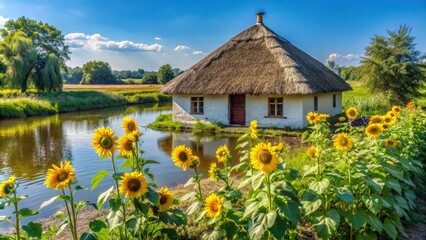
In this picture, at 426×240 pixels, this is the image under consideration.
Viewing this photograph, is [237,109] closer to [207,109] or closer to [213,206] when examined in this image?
[207,109]

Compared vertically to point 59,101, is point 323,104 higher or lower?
lower

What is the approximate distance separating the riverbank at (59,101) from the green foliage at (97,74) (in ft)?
102

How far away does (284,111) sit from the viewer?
1546cm

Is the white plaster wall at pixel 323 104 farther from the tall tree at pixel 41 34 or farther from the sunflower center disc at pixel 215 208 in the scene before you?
the tall tree at pixel 41 34

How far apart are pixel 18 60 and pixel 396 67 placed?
92.9ft

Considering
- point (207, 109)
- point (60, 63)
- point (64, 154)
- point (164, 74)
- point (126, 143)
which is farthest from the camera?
point (164, 74)

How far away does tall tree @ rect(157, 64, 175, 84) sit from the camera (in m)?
64.8

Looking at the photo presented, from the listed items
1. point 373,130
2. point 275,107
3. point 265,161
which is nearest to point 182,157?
point 265,161

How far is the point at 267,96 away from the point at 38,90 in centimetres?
2359

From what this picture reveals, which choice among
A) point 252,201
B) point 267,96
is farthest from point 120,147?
point 267,96

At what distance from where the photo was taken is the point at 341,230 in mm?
3730

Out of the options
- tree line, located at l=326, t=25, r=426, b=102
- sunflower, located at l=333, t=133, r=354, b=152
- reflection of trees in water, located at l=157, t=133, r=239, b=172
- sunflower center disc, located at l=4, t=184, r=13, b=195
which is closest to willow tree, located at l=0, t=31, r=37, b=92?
reflection of trees in water, located at l=157, t=133, r=239, b=172

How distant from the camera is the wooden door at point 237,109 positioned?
16438 mm

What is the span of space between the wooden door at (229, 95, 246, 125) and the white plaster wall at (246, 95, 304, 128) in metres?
0.26
